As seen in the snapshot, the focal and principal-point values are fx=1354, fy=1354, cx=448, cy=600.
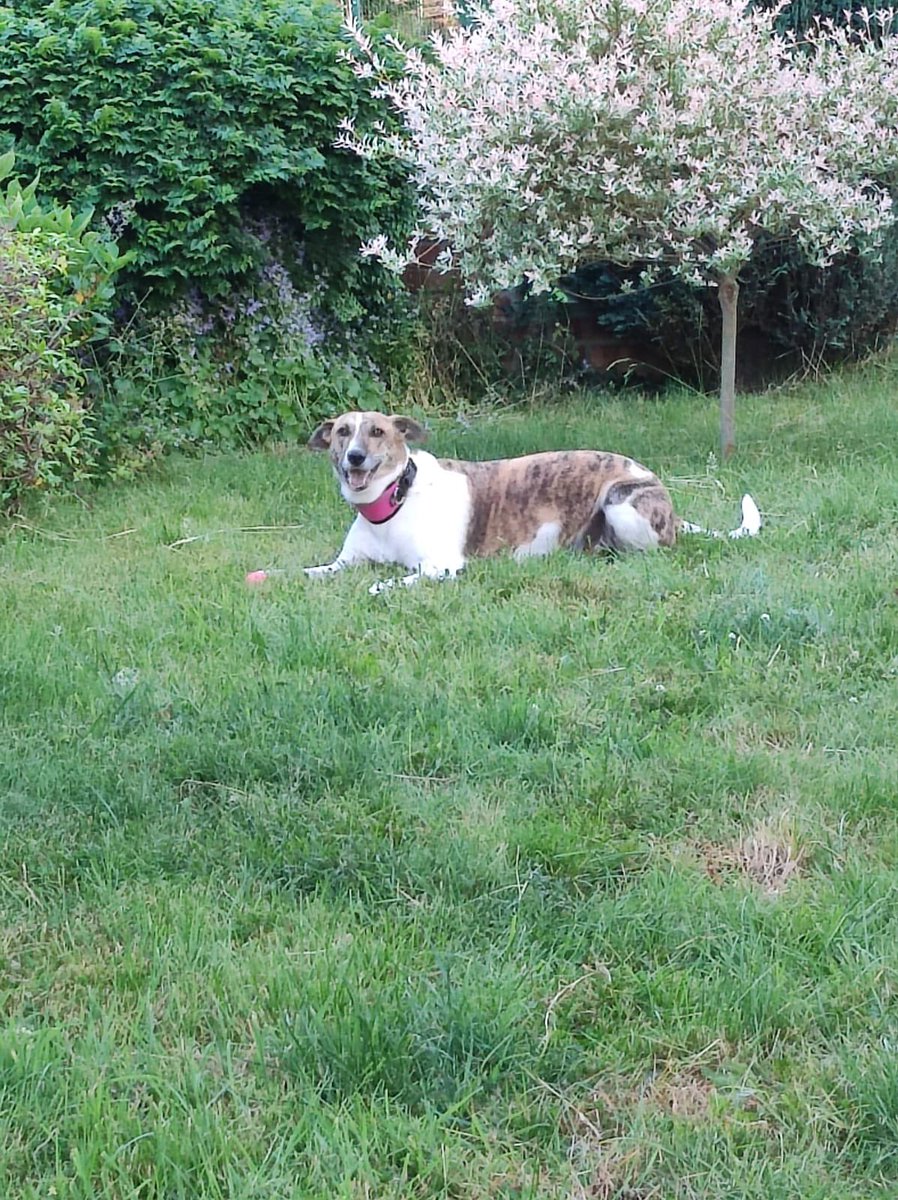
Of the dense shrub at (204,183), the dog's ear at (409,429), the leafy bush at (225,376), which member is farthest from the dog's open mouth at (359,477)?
the leafy bush at (225,376)

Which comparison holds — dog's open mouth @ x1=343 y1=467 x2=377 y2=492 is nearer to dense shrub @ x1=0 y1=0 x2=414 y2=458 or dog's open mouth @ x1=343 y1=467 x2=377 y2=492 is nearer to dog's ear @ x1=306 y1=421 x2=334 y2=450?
dog's ear @ x1=306 y1=421 x2=334 y2=450

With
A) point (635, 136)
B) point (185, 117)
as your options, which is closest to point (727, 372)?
point (635, 136)

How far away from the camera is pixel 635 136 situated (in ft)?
22.3

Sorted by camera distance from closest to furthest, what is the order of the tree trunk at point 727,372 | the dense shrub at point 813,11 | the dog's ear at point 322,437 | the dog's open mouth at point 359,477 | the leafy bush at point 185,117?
the dog's open mouth at point 359,477 < the dog's ear at point 322,437 < the tree trunk at point 727,372 < the leafy bush at point 185,117 < the dense shrub at point 813,11

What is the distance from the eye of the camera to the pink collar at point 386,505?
5.76 m

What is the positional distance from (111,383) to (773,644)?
539 cm

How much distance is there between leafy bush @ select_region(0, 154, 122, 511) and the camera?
21.5 feet

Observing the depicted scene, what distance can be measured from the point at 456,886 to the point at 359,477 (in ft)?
9.60

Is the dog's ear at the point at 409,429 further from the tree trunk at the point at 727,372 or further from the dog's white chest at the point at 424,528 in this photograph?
the tree trunk at the point at 727,372

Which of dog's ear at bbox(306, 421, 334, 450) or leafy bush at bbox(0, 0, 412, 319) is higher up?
leafy bush at bbox(0, 0, 412, 319)

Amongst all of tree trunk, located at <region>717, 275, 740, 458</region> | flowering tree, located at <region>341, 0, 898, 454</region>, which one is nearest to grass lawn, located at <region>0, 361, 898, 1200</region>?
flowering tree, located at <region>341, 0, 898, 454</region>

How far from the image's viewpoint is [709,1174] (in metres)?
2.20

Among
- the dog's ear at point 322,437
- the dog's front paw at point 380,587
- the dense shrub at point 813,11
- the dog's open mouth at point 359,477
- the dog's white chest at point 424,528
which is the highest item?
the dense shrub at point 813,11

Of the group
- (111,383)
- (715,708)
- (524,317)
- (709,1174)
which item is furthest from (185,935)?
(524,317)
